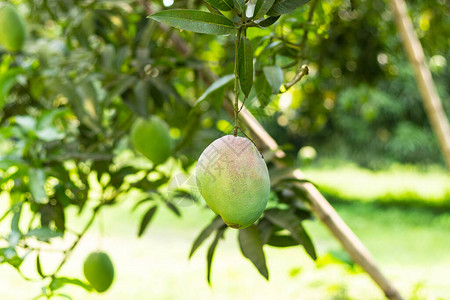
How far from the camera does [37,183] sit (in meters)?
0.77

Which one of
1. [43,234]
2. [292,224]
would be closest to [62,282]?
[43,234]

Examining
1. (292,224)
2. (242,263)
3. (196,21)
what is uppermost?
(196,21)

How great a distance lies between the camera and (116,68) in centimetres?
96

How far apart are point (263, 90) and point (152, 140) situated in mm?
411

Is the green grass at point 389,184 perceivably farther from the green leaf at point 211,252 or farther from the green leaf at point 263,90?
the green leaf at point 263,90

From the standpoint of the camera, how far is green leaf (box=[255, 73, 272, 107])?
583mm

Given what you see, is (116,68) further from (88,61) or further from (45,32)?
(45,32)

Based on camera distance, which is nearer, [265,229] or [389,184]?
[265,229]

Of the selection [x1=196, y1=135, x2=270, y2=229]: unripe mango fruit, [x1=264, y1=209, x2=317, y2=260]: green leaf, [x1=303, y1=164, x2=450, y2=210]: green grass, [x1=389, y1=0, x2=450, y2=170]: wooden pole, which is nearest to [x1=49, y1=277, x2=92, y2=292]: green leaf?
[x1=264, y1=209, x2=317, y2=260]: green leaf

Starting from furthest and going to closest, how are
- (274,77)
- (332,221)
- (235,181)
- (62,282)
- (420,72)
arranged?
(420,72) < (332,221) < (62,282) < (274,77) < (235,181)

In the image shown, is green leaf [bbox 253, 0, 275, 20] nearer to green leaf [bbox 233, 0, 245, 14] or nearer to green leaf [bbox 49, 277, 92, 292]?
green leaf [bbox 233, 0, 245, 14]

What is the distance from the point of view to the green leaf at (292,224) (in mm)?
720

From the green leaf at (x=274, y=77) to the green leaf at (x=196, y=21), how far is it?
0.14 metres

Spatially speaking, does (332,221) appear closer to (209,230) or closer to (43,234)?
(209,230)
